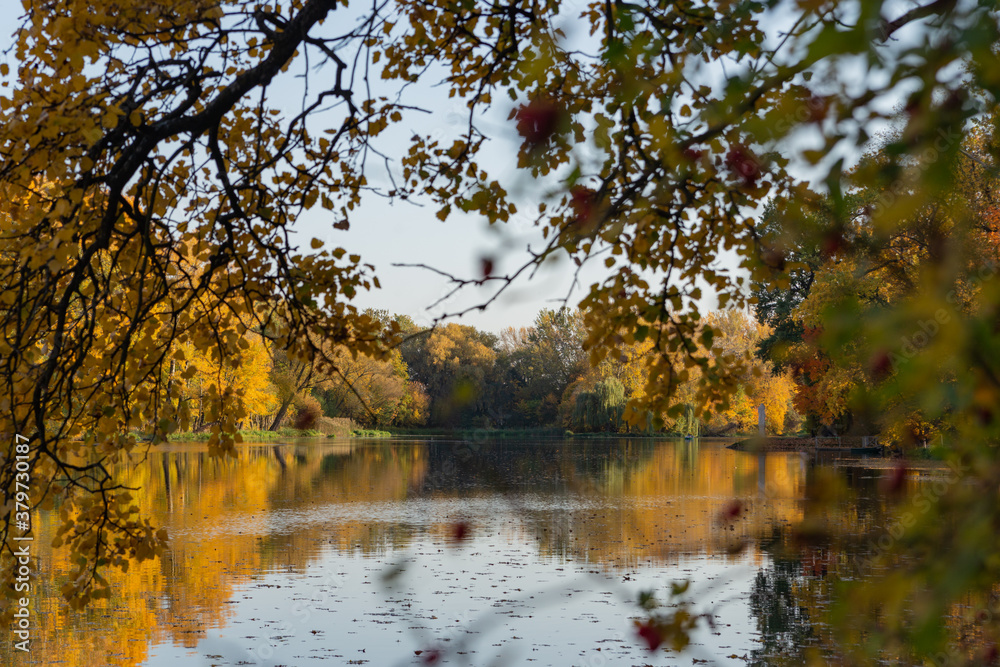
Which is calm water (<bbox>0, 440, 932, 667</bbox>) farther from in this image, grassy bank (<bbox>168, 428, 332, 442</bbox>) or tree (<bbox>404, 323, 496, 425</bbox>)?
tree (<bbox>404, 323, 496, 425</bbox>)

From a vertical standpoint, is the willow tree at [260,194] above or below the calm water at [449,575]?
above

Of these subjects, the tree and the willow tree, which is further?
the tree

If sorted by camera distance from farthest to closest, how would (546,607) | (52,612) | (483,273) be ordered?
(546,607) → (52,612) → (483,273)

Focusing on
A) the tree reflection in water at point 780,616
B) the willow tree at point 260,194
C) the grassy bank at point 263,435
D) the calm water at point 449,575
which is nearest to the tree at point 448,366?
the grassy bank at point 263,435

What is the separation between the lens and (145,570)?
9773mm

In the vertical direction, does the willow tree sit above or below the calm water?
above

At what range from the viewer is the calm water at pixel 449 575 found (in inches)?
269

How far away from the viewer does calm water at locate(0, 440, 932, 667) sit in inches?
269

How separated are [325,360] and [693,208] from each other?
6.50ft

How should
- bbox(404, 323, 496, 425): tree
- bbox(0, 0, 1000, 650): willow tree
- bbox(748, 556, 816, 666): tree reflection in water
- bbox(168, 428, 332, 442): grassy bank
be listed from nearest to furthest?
bbox(0, 0, 1000, 650): willow tree
bbox(748, 556, 816, 666): tree reflection in water
bbox(168, 428, 332, 442): grassy bank
bbox(404, 323, 496, 425): tree

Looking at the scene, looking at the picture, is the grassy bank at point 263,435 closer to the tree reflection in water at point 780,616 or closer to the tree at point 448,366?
the tree at point 448,366

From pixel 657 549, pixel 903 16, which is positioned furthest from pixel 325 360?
pixel 657 549

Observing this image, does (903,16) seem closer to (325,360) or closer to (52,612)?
(325,360)

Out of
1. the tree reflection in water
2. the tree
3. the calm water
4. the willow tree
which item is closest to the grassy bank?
the tree
